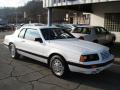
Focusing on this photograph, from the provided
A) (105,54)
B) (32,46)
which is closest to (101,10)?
(32,46)

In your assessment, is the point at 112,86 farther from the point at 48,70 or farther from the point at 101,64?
the point at 48,70

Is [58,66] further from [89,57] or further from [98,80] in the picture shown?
[98,80]

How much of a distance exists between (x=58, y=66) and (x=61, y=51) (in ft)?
1.57

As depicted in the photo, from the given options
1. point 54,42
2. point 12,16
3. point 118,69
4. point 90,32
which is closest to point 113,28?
point 90,32

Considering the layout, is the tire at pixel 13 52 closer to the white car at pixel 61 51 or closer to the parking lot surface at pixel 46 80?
the white car at pixel 61 51

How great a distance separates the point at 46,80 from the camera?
6.74m

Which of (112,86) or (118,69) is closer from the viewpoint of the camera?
(112,86)

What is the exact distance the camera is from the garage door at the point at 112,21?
57.6ft

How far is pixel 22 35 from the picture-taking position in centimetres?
908

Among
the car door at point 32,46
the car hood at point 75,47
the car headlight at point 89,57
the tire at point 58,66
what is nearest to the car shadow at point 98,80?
the tire at point 58,66

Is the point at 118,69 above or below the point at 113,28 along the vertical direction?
below

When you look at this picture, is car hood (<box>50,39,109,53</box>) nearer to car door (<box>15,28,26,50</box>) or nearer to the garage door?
car door (<box>15,28,26,50</box>)

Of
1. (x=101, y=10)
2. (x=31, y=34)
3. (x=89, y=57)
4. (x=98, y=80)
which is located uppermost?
(x=101, y=10)

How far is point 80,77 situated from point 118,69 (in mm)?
1758
